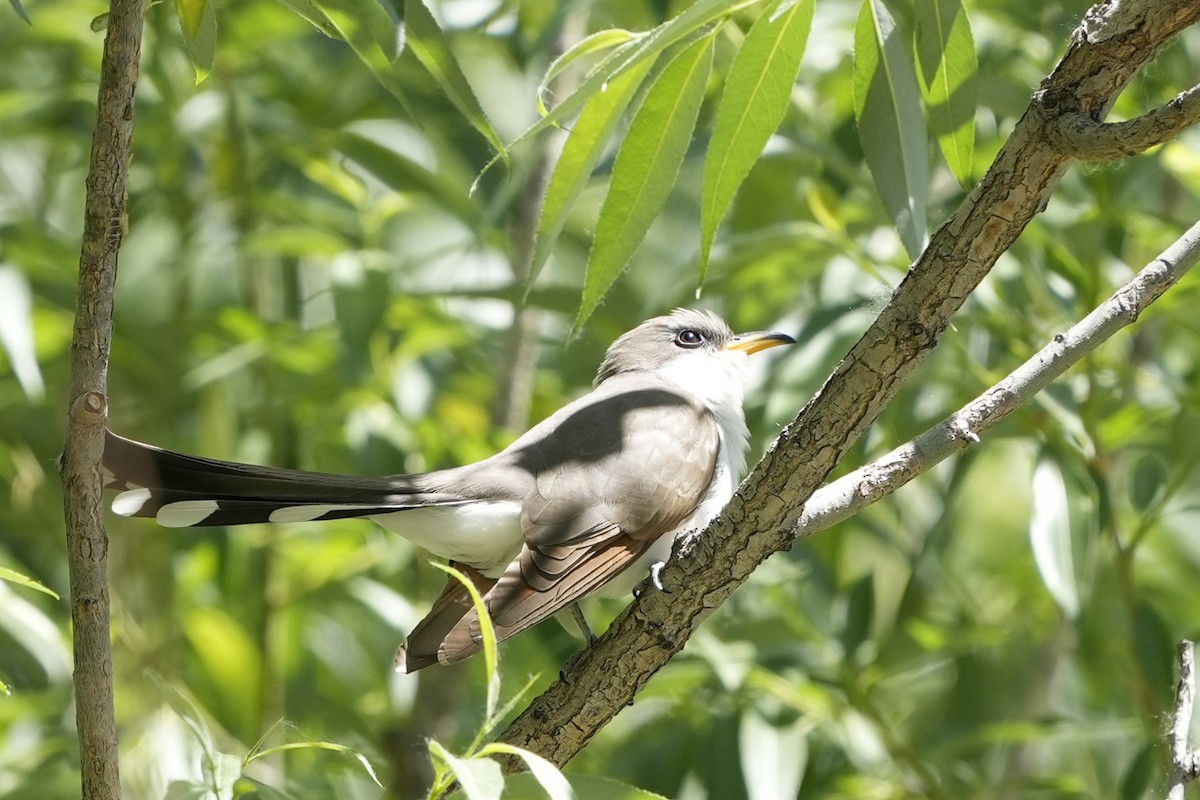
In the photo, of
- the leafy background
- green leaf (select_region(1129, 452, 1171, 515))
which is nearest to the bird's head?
the leafy background

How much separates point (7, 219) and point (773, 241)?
226cm

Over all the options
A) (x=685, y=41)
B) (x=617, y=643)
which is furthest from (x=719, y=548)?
(x=685, y=41)

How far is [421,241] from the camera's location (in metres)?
6.12

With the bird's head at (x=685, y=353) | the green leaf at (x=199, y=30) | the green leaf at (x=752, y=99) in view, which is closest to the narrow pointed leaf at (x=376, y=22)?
the green leaf at (x=199, y=30)

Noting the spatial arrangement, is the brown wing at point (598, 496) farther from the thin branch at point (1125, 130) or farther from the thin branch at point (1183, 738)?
the thin branch at point (1125, 130)

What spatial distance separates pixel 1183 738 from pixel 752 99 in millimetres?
1141

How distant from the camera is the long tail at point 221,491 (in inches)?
96.3

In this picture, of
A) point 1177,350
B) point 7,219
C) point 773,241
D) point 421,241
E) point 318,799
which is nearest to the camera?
point 318,799

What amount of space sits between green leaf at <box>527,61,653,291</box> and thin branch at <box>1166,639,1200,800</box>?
3.73ft

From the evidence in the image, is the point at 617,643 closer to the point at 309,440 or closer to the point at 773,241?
the point at 773,241

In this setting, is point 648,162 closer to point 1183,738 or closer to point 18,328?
point 1183,738

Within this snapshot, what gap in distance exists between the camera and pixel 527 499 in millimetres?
3172

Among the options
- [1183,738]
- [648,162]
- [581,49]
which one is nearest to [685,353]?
[648,162]

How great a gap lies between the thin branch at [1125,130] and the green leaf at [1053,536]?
1427mm
